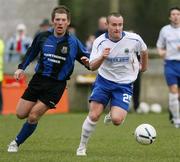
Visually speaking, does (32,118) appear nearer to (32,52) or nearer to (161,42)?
(32,52)

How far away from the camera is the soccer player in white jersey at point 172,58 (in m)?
16.6

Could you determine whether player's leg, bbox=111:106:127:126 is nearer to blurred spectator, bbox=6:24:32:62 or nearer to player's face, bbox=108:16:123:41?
player's face, bbox=108:16:123:41

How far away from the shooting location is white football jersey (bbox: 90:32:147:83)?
11773 millimetres

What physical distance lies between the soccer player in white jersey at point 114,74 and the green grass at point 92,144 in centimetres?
56

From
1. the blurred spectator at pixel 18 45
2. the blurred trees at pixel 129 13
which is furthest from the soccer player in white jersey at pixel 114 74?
the blurred trees at pixel 129 13

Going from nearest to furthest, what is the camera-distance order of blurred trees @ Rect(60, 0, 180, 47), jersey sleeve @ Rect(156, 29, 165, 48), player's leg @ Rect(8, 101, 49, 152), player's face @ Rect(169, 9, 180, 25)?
1. player's leg @ Rect(8, 101, 49, 152)
2. player's face @ Rect(169, 9, 180, 25)
3. jersey sleeve @ Rect(156, 29, 165, 48)
4. blurred trees @ Rect(60, 0, 180, 47)

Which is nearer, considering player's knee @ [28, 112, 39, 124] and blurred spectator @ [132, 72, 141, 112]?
player's knee @ [28, 112, 39, 124]

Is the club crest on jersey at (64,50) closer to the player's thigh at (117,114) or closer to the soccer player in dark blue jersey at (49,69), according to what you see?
the soccer player in dark blue jersey at (49,69)

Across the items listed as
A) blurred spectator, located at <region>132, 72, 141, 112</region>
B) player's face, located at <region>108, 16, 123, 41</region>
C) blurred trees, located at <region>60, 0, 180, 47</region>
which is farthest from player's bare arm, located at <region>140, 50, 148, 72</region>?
blurred trees, located at <region>60, 0, 180, 47</region>

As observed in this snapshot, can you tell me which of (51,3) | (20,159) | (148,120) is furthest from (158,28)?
(20,159)

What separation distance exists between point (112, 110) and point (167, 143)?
6.77 ft

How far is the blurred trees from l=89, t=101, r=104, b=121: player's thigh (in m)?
19.5

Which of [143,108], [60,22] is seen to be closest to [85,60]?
[60,22]

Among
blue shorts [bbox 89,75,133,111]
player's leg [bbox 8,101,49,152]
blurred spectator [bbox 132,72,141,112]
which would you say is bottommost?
blurred spectator [bbox 132,72,141,112]
